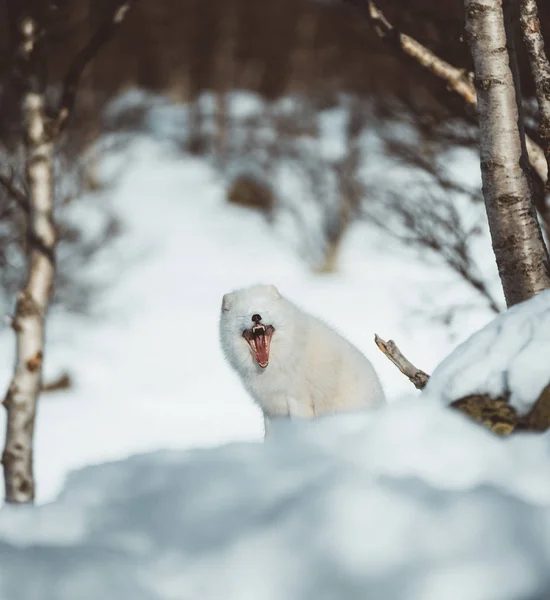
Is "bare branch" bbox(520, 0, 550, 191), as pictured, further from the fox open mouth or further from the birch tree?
the birch tree

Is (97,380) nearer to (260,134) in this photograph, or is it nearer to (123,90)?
(260,134)

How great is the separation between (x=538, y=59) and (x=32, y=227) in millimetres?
3128

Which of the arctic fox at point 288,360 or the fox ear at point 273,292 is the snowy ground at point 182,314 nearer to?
the arctic fox at point 288,360

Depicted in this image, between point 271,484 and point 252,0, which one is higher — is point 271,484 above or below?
below

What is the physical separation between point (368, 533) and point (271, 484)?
0.99 ft

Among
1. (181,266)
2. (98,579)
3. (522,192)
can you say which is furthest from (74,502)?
(181,266)

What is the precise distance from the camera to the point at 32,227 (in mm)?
4758

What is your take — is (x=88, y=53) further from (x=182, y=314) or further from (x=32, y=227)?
(x=182, y=314)

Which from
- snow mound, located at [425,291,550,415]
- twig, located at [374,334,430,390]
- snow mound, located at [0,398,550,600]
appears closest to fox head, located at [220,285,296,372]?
twig, located at [374,334,430,390]

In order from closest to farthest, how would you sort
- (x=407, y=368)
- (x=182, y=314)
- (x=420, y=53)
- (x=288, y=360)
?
1. (x=407, y=368)
2. (x=288, y=360)
3. (x=420, y=53)
4. (x=182, y=314)

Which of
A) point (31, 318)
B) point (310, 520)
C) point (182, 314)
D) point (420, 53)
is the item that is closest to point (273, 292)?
point (420, 53)

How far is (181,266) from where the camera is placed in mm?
18000

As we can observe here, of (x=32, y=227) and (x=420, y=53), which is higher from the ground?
(x=420, y=53)

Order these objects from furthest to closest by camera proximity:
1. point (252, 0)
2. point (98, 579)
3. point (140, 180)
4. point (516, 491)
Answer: point (252, 0) → point (140, 180) → point (516, 491) → point (98, 579)
